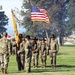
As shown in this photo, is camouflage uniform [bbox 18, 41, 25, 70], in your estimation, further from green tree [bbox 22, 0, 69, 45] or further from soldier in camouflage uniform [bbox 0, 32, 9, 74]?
green tree [bbox 22, 0, 69, 45]

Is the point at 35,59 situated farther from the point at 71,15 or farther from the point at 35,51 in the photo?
the point at 71,15

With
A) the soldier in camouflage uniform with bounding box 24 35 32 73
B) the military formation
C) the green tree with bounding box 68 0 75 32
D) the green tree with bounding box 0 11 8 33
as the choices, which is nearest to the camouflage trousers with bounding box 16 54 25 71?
the military formation

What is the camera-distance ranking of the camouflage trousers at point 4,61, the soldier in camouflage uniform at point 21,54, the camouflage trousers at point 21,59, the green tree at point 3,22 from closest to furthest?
the camouflage trousers at point 4,61, the soldier in camouflage uniform at point 21,54, the camouflage trousers at point 21,59, the green tree at point 3,22

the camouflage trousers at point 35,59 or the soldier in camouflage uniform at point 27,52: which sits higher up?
the soldier in camouflage uniform at point 27,52

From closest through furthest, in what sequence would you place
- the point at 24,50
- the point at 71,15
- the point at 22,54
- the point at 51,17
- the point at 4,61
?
the point at 4,61 < the point at 24,50 < the point at 22,54 < the point at 51,17 < the point at 71,15

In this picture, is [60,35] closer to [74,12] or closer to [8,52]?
[74,12]

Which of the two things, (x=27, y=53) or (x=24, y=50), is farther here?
(x=24, y=50)

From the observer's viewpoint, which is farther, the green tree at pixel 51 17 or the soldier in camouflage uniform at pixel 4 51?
the green tree at pixel 51 17

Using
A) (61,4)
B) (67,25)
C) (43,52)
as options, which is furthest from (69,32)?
(43,52)

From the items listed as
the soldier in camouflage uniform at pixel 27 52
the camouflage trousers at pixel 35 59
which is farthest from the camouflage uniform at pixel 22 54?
the camouflage trousers at pixel 35 59

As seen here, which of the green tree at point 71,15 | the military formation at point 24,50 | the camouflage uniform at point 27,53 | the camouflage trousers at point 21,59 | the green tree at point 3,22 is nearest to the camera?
the military formation at point 24,50

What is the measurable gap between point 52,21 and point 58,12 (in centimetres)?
365

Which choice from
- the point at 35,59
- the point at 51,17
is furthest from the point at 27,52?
the point at 51,17

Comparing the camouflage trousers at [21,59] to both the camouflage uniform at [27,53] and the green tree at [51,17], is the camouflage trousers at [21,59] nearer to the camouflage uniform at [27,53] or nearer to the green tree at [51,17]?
the camouflage uniform at [27,53]
